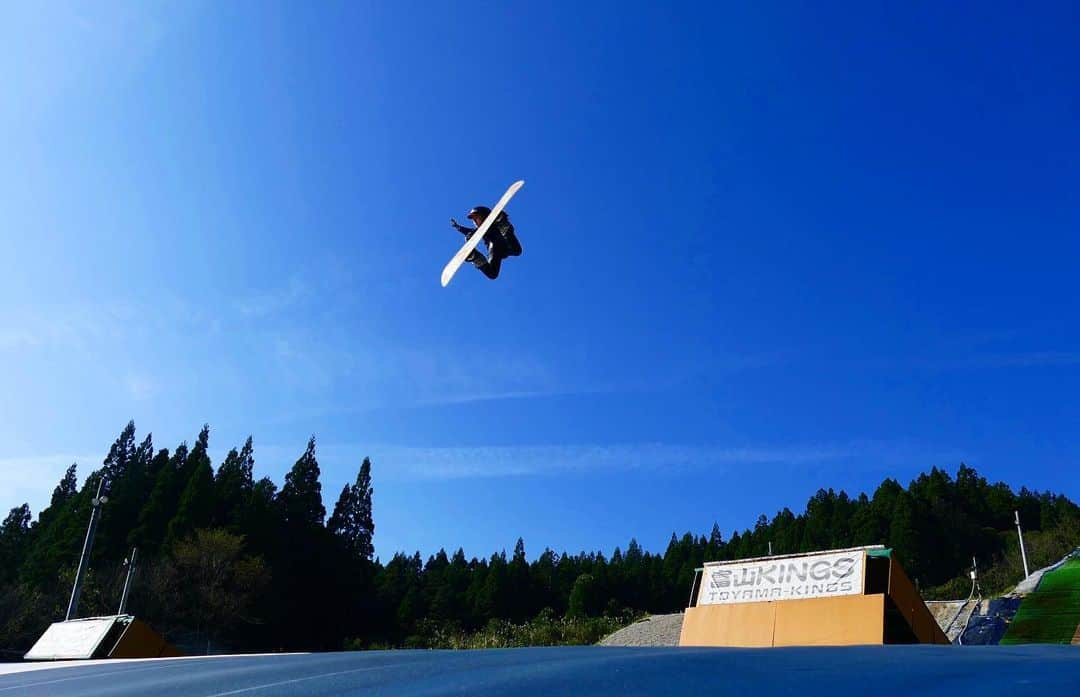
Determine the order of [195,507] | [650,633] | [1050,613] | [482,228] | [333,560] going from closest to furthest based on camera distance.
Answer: [482,228] → [1050,613] → [650,633] → [195,507] → [333,560]

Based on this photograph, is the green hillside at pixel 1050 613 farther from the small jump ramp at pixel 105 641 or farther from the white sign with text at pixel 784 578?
the small jump ramp at pixel 105 641

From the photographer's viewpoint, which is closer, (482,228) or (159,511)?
(482,228)

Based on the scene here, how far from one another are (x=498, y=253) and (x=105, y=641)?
1073cm

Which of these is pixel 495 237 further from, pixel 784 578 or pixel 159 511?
pixel 159 511

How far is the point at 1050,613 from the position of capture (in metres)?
25.2

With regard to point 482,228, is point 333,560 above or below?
below

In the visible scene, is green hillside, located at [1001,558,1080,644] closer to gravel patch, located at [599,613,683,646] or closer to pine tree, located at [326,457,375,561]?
gravel patch, located at [599,613,683,646]

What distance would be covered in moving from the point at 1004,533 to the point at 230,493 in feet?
215

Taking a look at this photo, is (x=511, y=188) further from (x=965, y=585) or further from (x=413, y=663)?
(x=965, y=585)

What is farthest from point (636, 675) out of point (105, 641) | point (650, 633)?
point (650, 633)

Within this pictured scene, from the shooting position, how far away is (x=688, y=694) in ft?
11.7

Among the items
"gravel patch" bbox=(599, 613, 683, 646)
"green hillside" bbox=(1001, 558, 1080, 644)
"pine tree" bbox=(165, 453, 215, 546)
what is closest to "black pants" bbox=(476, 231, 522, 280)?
"green hillside" bbox=(1001, 558, 1080, 644)

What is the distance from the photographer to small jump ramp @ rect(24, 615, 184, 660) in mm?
13906

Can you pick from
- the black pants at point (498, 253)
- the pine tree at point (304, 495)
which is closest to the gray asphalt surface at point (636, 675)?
the black pants at point (498, 253)
